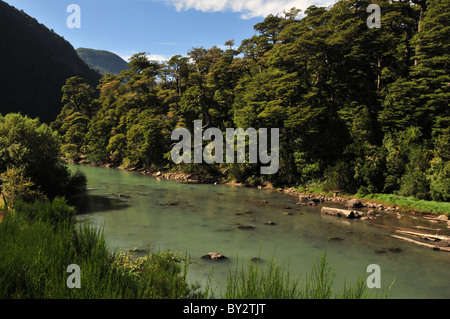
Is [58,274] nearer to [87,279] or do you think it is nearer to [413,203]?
[87,279]

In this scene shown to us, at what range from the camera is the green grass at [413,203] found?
2295 cm

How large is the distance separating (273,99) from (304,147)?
890 cm

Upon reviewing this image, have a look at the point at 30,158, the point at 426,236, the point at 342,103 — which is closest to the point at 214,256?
the point at 426,236

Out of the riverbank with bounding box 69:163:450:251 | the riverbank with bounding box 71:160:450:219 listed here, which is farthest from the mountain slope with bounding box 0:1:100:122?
the riverbank with bounding box 69:163:450:251

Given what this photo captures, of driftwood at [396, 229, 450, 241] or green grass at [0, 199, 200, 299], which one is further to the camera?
driftwood at [396, 229, 450, 241]

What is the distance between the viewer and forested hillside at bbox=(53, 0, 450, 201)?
28.2m

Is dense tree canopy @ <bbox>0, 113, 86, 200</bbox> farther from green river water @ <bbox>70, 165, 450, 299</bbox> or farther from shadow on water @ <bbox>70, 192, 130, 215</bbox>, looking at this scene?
green river water @ <bbox>70, 165, 450, 299</bbox>

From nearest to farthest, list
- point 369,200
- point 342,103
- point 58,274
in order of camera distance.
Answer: point 58,274 → point 369,200 → point 342,103

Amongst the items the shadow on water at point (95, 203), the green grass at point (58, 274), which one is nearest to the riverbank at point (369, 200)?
the shadow on water at point (95, 203)

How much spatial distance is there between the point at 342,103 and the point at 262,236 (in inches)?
1037

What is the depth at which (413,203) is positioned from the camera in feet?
81.4

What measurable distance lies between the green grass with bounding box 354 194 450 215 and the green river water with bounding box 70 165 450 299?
2.07 metres

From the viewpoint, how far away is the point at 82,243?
8477mm
